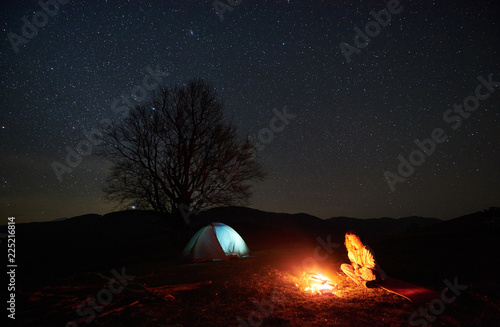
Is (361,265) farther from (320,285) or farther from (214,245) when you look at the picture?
(214,245)

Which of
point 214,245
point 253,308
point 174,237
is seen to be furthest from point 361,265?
point 174,237

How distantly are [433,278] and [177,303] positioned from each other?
291 inches

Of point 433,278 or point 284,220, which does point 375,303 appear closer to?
point 433,278

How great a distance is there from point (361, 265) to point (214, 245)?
841cm

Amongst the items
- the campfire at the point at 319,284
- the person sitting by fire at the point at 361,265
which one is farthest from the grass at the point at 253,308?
the person sitting by fire at the point at 361,265

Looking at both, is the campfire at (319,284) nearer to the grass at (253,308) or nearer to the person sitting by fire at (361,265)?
the grass at (253,308)

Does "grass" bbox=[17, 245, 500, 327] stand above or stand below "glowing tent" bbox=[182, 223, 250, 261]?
below

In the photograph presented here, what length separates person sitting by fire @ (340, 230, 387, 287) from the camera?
7.66m

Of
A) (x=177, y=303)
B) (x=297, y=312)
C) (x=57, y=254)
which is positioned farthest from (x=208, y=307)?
(x=57, y=254)

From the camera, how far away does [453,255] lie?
433 inches

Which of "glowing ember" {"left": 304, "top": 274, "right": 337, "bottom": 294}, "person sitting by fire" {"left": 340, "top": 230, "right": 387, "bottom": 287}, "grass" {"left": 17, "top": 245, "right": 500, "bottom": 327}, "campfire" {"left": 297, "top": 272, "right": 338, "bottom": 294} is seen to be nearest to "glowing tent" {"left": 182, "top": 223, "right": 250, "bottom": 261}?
"grass" {"left": 17, "top": 245, "right": 500, "bottom": 327}

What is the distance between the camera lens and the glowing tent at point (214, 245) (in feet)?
47.9

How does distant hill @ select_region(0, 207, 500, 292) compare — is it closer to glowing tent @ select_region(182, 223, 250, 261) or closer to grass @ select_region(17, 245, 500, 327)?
glowing tent @ select_region(182, 223, 250, 261)

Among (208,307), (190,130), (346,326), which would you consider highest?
(190,130)
